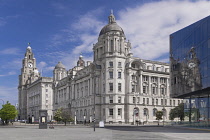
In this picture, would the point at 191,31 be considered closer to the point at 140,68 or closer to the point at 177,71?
the point at 177,71

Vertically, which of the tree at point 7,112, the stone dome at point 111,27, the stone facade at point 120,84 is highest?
the stone dome at point 111,27

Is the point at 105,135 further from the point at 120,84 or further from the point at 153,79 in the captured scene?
the point at 153,79

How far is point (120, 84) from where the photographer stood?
94562 millimetres

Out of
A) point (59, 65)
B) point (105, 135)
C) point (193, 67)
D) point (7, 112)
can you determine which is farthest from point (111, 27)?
point (105, 135)

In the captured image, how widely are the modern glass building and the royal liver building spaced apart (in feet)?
103

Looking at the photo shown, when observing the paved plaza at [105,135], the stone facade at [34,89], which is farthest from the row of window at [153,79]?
the paved plaza at [105,135]

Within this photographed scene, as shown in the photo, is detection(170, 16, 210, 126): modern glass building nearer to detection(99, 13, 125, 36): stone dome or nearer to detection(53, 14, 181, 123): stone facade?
detection(53, 14, 181, 123): stone facade

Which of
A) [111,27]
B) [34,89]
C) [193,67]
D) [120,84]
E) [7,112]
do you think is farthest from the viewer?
[34,89]

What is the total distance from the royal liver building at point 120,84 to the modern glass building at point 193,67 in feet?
103

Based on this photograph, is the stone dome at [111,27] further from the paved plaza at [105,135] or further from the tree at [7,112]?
the paved plaza at [105,135]

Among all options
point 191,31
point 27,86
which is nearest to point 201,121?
point 191,31

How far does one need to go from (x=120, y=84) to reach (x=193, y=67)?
49.0 meters

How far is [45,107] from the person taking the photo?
6314 inches

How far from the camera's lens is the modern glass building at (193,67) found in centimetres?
4281
